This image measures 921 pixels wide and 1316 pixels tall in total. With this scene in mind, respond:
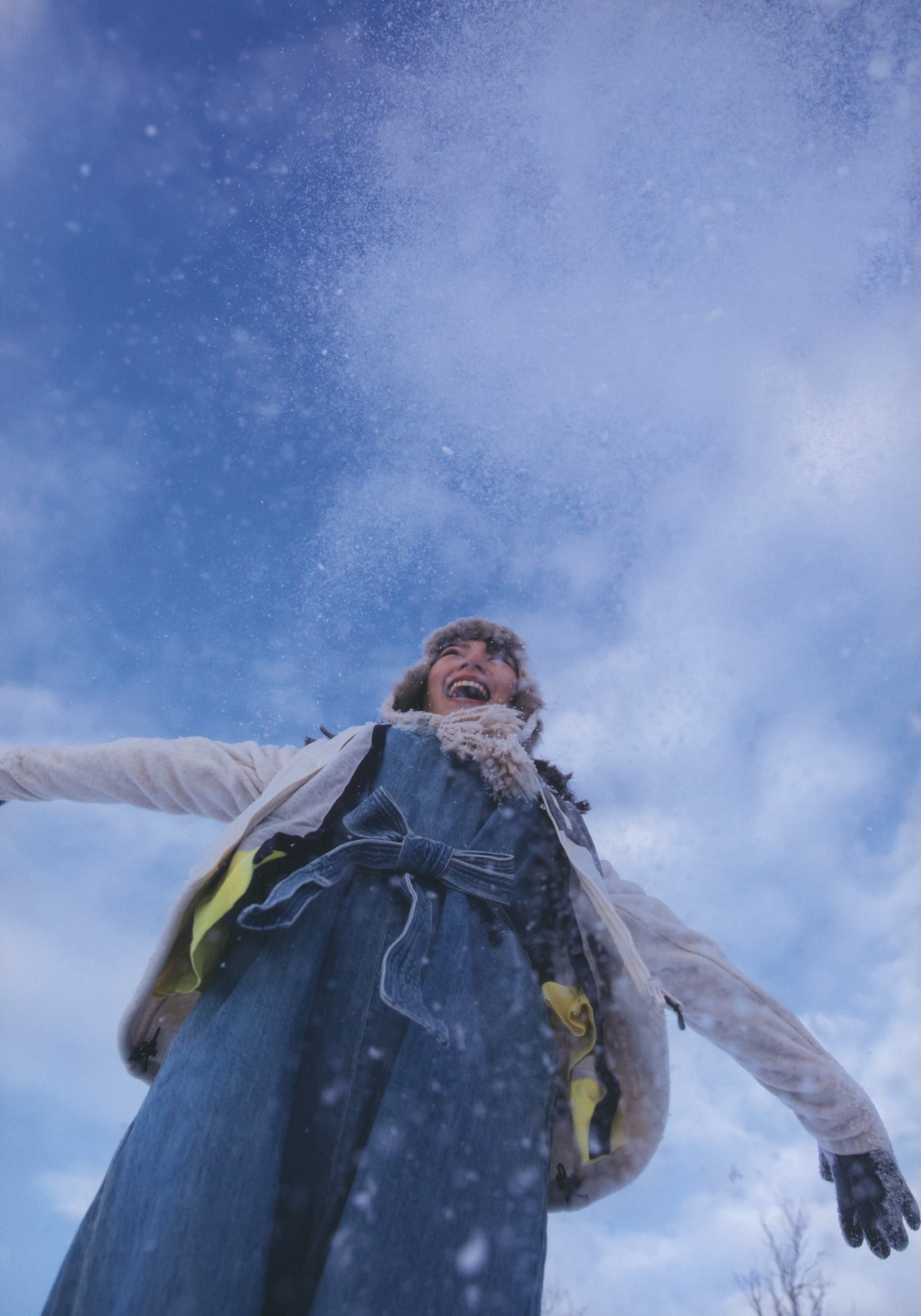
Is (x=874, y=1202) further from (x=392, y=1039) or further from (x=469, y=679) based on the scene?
(x=469, y=679)

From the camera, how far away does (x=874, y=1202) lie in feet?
7.34

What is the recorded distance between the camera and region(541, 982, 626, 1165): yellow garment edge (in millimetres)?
1916

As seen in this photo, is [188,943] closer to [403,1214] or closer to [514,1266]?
[403,1214]

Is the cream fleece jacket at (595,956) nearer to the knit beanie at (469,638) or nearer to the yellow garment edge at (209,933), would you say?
the yellow garment edge at (209,933)

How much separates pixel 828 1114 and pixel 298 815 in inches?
68.1

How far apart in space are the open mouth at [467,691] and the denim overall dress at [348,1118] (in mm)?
1043

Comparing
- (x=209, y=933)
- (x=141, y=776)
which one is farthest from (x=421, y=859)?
(x=141, y=776)

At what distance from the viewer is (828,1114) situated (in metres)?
2.29

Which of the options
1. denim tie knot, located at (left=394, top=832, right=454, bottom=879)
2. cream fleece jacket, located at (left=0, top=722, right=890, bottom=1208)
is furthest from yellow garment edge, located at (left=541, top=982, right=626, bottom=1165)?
denim tie knot, located at (left=394, top=832, right=454, bottom=879)

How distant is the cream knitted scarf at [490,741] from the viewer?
93.7 inches

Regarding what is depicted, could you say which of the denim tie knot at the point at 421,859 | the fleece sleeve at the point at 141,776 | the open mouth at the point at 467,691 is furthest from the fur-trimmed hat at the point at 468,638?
the denim tie knot at the point at 421,859

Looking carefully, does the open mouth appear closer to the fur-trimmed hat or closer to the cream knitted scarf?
the fur-trimmed hat

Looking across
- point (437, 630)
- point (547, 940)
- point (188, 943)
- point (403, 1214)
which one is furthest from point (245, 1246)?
point (437, 630)

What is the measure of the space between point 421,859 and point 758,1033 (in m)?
1.24
